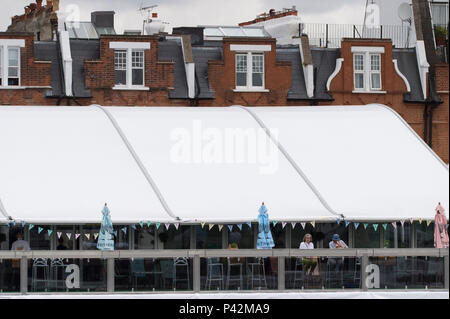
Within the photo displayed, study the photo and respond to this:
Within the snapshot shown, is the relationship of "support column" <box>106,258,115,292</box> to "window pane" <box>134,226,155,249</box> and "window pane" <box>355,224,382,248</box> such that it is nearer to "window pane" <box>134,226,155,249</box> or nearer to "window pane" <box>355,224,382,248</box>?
"window pane" <box>134,226,155,249</box>

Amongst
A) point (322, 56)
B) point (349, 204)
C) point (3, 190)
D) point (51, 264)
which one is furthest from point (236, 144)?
point (322, 56)

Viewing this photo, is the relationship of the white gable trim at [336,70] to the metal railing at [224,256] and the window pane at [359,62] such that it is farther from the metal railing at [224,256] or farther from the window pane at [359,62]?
the metal railing at [224,256]

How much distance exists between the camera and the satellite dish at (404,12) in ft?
181

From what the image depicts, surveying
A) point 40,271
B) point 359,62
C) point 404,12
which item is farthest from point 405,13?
point 40,271

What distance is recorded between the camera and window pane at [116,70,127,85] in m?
50.6

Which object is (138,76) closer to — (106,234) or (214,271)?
(106,234)

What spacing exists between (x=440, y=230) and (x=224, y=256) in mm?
6824

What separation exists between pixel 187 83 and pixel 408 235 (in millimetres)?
15244

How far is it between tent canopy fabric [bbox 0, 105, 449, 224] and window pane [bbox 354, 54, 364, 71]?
10675 mm

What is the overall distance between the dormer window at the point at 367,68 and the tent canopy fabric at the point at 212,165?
10469mm

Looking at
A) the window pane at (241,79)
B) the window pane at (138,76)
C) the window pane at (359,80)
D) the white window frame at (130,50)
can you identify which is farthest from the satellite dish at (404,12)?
the window pane at (138,76)

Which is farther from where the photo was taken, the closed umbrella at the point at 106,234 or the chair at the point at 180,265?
the closed umbrella at the point at 106,234

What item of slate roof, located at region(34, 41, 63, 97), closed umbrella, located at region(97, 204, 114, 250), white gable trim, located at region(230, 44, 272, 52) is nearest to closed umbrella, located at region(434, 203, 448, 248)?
closed umbrella, located at region(97, 204, 114, 250)

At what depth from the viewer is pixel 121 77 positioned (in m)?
50.6
